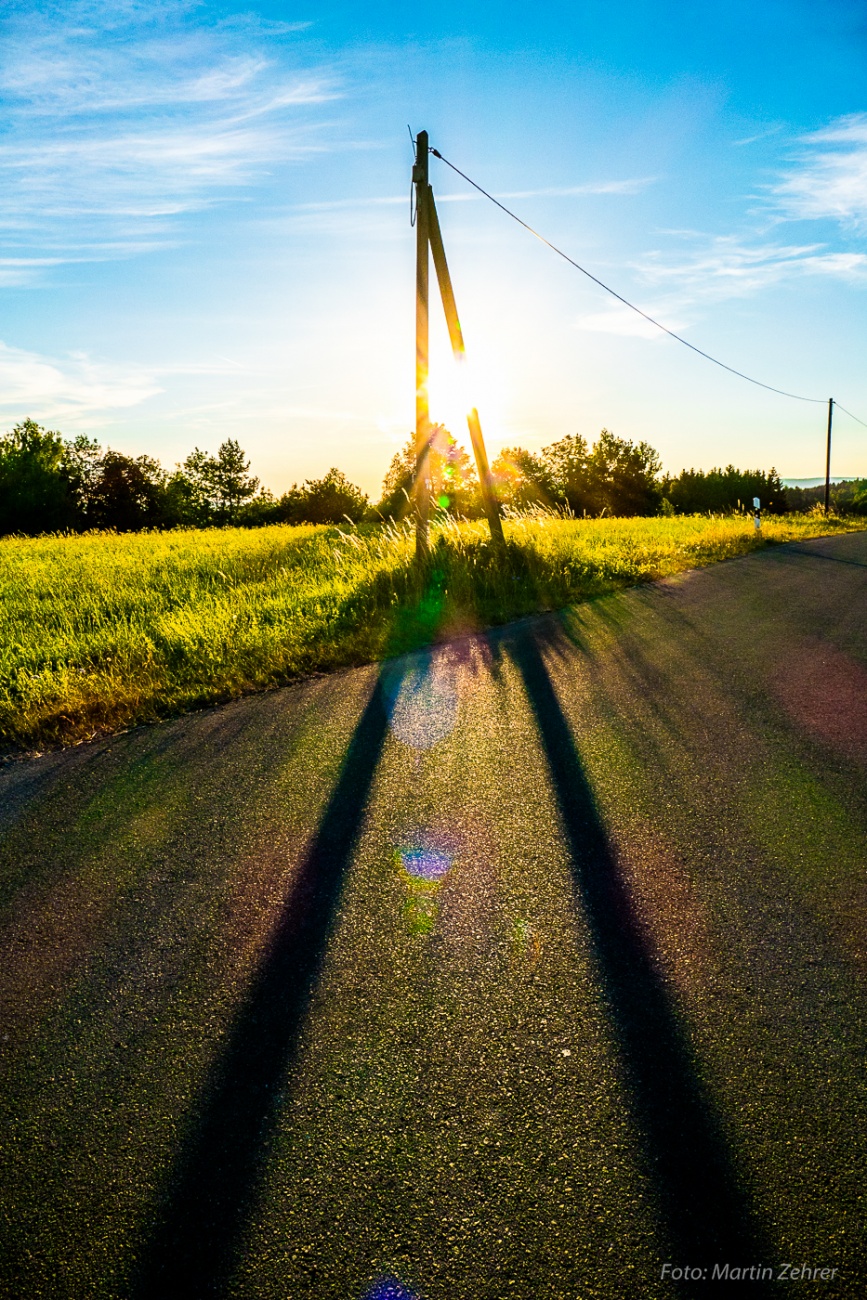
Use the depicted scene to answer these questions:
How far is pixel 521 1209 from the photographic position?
1.64 meters

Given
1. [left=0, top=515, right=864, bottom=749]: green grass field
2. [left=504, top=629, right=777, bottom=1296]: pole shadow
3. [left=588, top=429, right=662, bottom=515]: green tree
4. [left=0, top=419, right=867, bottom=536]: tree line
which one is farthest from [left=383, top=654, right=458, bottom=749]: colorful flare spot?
[left=588, top=429, right=662, bottom=515]: green tree

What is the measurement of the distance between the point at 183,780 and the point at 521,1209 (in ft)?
9.42

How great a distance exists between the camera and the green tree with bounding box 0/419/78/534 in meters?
49.2

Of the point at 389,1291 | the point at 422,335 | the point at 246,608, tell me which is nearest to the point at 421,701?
the point at 246,608

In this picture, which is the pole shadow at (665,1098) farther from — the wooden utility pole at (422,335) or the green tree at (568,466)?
the green tree at (568,466)

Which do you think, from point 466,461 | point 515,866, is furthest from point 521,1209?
point 466,461

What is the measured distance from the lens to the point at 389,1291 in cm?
150

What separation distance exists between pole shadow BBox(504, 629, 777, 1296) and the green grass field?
3.56m

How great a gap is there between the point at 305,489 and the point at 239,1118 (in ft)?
163

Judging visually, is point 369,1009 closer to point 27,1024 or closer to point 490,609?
point 27,1024

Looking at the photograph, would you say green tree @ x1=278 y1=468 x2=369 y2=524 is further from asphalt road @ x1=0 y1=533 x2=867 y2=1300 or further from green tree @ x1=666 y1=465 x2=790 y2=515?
asphalt road @ x1=0 y1=533 x2=867 y2=1300

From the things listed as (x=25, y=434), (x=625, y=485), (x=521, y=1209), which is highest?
(x=25, y=434)

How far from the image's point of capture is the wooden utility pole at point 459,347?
32.0 feet

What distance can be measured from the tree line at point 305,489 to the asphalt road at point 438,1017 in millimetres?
33203
